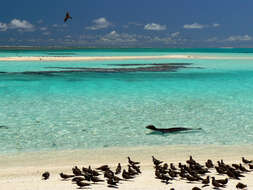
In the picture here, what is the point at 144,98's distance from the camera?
18094 mm

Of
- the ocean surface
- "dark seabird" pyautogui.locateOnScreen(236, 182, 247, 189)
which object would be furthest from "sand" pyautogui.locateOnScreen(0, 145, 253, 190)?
the ocean surface

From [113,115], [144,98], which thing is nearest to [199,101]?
[144,98]

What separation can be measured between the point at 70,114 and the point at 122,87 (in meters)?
8.89

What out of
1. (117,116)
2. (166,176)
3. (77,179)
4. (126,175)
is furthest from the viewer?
(117,116)

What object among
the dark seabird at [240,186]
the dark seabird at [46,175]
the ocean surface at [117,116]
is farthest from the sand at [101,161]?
the ocean surface at [117,116]

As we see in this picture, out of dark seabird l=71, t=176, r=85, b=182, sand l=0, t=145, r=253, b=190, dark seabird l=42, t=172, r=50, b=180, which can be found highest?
dark seabird l=71, t=176, r=85, b=182

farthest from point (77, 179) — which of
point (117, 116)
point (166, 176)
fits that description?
point (117, 116)

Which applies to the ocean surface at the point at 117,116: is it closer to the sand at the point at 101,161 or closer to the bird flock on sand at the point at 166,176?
the sand at the point at 101,161

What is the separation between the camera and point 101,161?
8.34 m

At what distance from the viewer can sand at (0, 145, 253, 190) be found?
650 centimetres

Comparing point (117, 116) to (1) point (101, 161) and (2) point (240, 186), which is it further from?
(2) point (240, 186)

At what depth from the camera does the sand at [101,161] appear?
650 cm

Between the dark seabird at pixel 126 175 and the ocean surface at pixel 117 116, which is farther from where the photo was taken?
the ocean surface at pixel 117 116

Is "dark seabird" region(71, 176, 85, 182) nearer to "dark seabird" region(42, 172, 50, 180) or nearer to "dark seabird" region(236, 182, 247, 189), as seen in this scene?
"dark seabird" region(42, 172, 50, 180)
